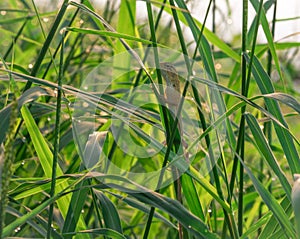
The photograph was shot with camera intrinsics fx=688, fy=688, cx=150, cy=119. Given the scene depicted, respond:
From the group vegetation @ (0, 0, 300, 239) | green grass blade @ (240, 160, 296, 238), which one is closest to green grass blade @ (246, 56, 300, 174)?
vegetation @ (0, 0, 300, 239)

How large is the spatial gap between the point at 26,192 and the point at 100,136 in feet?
0.38

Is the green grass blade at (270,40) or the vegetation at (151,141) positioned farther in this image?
the green grass blade at (270,40)

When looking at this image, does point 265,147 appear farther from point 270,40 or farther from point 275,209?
point 270,40

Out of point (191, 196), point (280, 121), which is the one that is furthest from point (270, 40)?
point (191, 196)

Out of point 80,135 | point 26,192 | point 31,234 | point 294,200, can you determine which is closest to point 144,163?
point 31,234

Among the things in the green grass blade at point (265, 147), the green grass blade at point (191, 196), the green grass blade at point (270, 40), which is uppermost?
the green grass blade at point (270, 40)

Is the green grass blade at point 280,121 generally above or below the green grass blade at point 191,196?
above

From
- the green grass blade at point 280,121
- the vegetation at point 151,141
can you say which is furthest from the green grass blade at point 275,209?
the green grass blade at point 280,121


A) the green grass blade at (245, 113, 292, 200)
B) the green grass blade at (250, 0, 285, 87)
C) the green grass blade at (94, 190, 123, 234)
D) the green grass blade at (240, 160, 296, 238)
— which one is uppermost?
the green grass blade at (250, 0, 285, 87)

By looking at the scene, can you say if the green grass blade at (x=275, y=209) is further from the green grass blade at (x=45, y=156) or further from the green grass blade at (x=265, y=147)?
the green grass blade at (x=45, y=156)

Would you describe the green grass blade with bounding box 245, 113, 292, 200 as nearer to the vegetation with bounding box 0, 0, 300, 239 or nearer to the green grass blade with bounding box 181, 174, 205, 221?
the vegetation with bounding box 0, 0, 300, 239

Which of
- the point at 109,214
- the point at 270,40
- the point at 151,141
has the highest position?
the point at 270,40

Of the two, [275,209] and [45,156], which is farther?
[45,156]

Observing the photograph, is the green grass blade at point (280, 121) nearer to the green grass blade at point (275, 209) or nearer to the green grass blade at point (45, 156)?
the green grass blade at point (275, 209)
